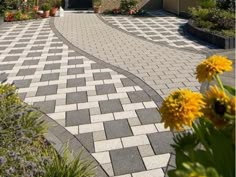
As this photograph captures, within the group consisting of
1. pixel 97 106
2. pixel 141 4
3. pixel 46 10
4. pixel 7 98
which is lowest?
pixel 97 106

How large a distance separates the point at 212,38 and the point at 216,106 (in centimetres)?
905

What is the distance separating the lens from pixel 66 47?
970 centimetres

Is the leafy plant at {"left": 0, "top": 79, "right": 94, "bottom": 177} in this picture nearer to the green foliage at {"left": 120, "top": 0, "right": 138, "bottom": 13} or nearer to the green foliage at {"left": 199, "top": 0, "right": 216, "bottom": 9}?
the green foliage at {"left": 199, "top": 0, "right": 216, "bottom": 9}

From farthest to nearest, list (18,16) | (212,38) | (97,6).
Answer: (97,6) < (18,16) < (212,38)

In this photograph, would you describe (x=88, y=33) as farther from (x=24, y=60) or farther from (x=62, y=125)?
(x=62, y=125)

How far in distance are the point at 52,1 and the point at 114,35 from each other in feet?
28.0

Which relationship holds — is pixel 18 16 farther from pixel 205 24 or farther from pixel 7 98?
pixel 7 98

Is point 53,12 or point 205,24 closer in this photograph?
point 205,24

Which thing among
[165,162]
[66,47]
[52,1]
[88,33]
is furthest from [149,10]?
[165,162]

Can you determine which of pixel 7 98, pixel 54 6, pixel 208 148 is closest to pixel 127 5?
pixel 54 6

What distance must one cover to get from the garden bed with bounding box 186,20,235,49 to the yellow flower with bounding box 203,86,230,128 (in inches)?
324

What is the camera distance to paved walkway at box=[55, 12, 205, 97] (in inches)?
251

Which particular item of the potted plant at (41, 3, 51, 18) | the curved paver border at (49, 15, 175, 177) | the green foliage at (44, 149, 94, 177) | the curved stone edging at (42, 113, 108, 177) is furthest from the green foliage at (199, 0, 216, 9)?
the green foliage at (44, 149, 94, 177)

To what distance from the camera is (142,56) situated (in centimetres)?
837
